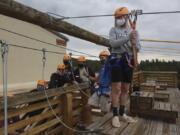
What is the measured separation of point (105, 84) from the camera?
227cm

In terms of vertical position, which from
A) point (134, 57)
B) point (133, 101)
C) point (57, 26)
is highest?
point (57, 26)

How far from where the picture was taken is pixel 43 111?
2564mm

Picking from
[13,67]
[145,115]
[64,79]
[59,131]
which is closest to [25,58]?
[13,67]

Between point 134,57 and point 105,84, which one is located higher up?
point 134,57

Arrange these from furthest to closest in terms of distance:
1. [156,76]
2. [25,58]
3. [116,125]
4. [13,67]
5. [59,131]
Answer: [156,76] → [25,58] → [13,67] → [59,131] → [116,125]

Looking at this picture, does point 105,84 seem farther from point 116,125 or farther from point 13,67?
point 13,67

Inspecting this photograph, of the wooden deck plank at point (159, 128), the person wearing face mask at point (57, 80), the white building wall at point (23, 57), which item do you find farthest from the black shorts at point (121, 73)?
the white building wall at point (23, 57)

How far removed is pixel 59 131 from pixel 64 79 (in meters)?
1.10

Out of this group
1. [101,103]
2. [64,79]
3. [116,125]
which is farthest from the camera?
[64,79]

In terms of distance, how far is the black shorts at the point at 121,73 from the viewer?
2.10 metres

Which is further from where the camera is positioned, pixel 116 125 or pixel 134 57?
pixel 116 125

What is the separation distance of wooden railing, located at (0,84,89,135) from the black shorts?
86 cm

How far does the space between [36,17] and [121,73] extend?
1.15m

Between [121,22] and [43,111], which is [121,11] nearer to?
[121,22]
